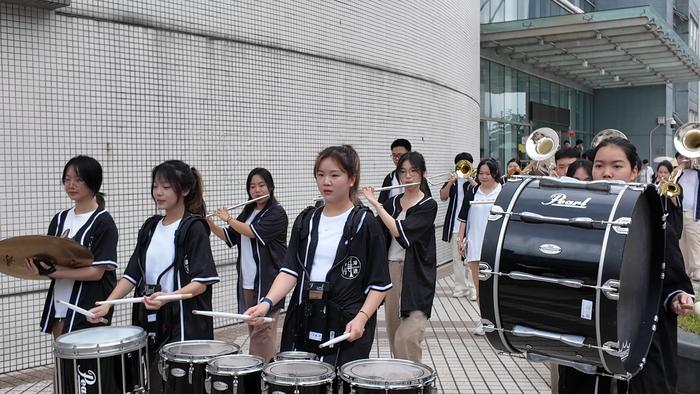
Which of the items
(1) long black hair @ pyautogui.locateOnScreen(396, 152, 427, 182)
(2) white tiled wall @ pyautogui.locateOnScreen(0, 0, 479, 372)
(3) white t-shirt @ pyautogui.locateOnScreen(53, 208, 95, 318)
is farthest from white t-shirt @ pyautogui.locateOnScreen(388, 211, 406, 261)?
(2) white tiled wall @ pyautogui.locateOnScreen(0, 0, 479, 372)

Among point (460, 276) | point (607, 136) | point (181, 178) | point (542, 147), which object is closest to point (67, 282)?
point (181, 178)

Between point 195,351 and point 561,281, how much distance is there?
1.82 m

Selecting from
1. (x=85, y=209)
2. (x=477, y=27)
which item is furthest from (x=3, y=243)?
(x=477, y=27)

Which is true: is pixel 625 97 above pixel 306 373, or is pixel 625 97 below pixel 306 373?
above

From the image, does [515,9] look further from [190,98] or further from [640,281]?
[640,281]

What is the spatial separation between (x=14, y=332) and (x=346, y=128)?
5011 millimetres

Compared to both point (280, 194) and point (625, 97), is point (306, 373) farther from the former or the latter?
point (625, 97)

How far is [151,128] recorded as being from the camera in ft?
21.7

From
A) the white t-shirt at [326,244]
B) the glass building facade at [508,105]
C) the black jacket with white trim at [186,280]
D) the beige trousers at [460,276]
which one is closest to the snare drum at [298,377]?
the white t-shirt at [326,244]

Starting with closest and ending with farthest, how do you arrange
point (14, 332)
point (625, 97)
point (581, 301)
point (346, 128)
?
point (581, 301)
point (14, 332)
point (346, 128)
point (625, 97)

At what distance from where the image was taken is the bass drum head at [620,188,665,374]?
268 cm

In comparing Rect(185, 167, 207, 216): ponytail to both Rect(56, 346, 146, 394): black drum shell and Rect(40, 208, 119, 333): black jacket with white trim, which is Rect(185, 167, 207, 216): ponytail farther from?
Rect(56, 346, 146, 394): black drum shell

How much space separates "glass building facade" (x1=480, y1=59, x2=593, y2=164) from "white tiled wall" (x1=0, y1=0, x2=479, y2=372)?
8053 mm

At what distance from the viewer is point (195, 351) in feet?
10.7
